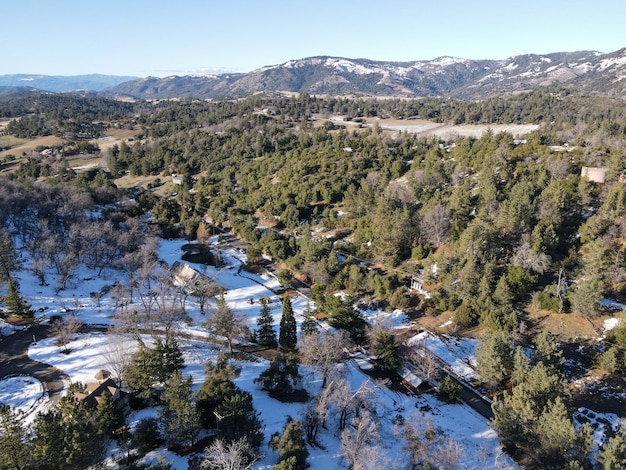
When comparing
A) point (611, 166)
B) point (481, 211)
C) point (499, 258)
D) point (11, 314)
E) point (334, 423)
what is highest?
point (611, 166)

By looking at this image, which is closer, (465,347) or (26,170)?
(465,347)

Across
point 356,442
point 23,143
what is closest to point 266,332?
point 356,442

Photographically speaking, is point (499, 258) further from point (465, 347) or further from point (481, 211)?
point (465, 347)

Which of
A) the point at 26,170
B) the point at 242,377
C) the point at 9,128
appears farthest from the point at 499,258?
the point at 9,128

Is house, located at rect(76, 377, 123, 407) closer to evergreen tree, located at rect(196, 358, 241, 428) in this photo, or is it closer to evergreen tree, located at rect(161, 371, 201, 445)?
evergreen tree, located at rect(161, 371, 201, 445)

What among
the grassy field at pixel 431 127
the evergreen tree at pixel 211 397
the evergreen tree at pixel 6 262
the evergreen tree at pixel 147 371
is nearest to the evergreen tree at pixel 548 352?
the evergreen tree at pixel 211 397

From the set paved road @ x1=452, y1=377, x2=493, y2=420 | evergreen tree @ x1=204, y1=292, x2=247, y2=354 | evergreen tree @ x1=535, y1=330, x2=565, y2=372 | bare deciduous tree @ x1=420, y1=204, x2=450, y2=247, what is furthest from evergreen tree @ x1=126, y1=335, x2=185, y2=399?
bare deciduous tree @ x1=420, y1=204, x2=450, y2=247
